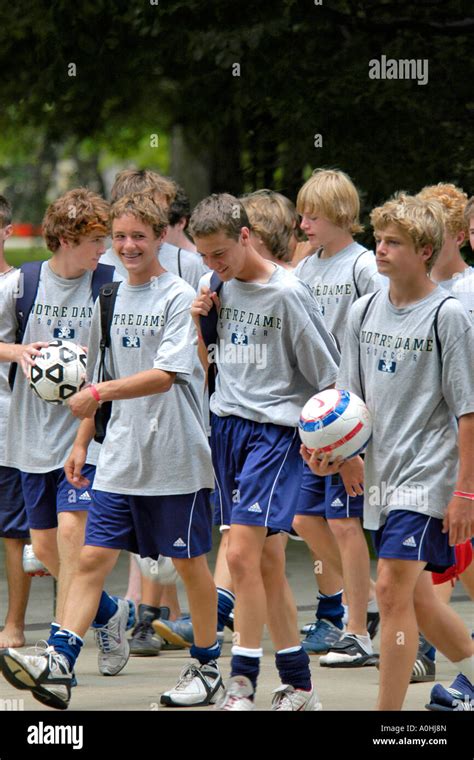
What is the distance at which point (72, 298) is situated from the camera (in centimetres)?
723

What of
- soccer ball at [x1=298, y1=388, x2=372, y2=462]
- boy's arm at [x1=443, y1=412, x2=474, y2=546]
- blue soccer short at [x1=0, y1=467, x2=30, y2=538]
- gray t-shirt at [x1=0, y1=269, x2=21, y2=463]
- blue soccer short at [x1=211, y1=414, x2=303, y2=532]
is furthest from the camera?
blue soccer short at [x1=0, y1=467, x2=30, y2=538]

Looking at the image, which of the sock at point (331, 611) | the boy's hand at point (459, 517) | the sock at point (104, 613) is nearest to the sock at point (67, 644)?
the sock at point (104, 613)

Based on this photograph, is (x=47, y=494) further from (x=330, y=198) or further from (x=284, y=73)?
(x=284, y=73)

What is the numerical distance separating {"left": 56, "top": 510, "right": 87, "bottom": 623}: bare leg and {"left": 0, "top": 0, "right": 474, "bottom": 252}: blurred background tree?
592cm

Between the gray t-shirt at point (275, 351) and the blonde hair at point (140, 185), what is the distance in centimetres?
88

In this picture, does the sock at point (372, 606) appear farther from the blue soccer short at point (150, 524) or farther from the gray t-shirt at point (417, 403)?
the gray t-shirt at point (417, 403)

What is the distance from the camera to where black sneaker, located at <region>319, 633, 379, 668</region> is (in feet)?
24.7

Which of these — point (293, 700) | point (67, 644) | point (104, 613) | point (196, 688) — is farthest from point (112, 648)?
point (293, 700)

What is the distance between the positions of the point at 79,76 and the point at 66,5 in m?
0.73

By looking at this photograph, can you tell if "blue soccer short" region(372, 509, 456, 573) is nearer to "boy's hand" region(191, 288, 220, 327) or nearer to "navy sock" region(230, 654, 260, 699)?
"navy sock" region(230, 654, 260, 699)

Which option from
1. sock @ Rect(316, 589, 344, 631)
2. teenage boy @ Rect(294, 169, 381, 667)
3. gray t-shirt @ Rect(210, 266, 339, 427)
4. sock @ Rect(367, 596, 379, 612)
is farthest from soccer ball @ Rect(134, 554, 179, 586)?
gray t-shirt @ Rect(210, 266, 339, 427)

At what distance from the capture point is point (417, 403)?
5656 millimetres
